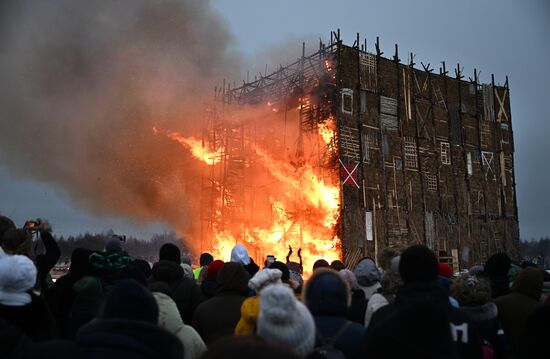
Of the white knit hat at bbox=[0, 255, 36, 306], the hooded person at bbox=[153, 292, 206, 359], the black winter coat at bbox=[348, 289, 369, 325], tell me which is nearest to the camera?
the white knit hat at bbox=[0, 255, 36, 306]

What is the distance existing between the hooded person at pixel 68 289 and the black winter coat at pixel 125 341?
9.78ft

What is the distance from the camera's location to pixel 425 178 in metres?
27.8

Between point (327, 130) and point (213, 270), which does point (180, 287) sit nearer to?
point (213, 270)

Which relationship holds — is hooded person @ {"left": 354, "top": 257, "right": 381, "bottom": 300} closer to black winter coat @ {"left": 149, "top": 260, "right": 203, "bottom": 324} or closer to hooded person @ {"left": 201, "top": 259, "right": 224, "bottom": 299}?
hooded person @ {"left": 201, "top": 259, "right": 224, "bottom": 299}

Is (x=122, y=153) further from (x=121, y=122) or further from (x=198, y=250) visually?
(x=198, y=250)

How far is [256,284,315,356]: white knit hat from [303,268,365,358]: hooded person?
73 cm

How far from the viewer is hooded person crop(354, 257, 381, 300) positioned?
6.52m

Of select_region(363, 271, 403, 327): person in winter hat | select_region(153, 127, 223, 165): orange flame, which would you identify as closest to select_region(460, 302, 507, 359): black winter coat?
select_region(363, 271, 403, 327): person in winter hat

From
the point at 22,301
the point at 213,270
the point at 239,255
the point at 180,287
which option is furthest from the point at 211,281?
the point at 22,301

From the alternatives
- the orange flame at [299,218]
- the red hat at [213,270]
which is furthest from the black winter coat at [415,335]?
the orange flame at [299,218]

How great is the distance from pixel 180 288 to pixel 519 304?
390 cm

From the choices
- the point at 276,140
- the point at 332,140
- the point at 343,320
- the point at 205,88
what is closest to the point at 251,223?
the point at 276,140

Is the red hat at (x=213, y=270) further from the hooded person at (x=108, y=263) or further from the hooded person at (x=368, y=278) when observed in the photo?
→ the hooded person at (x=368, y=278)

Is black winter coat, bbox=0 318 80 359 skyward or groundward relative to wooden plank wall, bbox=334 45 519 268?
groundward
